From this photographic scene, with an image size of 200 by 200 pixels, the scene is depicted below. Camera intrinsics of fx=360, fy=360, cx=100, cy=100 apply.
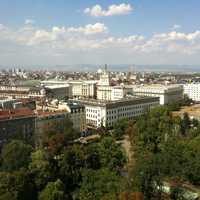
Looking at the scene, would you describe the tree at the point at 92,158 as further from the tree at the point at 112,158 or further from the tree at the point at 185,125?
the tree at the point at 185,125

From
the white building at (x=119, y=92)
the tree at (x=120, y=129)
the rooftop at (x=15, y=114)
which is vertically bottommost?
the tree at (x=120, y=129)

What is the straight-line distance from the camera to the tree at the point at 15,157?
963 inches

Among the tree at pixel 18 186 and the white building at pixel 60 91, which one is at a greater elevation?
the white building at pixel 60 91

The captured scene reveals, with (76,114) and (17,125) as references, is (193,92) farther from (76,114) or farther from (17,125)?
(17,125)

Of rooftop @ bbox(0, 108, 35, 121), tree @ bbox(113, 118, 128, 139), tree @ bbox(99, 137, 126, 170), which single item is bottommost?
tree @ bbox(113, 118, 128, 139)

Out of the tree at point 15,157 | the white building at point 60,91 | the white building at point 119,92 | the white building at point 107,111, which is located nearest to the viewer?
the tree at point 15,157

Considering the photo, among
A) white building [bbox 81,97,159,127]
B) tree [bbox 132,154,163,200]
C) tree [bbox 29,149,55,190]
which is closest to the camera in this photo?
tree [bbox 132,154,163,200]

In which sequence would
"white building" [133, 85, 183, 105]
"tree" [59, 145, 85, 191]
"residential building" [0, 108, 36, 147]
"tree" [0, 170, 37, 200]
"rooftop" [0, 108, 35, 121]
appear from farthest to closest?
"white building" [133, 85, 183, 105] < "rooftop" [0, 108, 35, 121] < "residential building" [0, 108, 36, 147] < "tree" [59, 145, 85, 191] < "tree" [0, 170, 37, 200]

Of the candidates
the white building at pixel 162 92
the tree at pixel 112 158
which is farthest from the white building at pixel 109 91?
the tree at pixel 112 158

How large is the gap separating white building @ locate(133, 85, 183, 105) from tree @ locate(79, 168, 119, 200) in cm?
4733

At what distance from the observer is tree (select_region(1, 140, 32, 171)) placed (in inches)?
963

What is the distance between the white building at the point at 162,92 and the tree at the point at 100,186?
47.3 metres

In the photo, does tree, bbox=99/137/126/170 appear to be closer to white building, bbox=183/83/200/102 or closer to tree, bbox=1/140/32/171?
tree, bbox=1/140/32/171

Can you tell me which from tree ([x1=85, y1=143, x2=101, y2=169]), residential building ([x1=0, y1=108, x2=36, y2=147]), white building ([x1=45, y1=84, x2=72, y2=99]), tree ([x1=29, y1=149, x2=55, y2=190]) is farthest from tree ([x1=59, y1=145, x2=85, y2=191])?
white building ([x1=45, y1=84, x2=72, y2=99])
